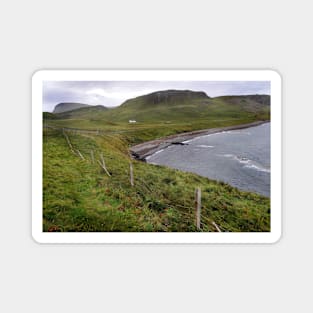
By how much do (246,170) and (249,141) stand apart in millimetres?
384

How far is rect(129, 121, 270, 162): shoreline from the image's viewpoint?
3388 millimetres

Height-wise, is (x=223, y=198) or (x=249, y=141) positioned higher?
(x=249, y=141)

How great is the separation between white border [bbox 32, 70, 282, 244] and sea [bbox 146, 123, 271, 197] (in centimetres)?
12

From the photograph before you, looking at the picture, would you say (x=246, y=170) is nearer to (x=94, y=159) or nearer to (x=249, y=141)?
(x=249, y=141)

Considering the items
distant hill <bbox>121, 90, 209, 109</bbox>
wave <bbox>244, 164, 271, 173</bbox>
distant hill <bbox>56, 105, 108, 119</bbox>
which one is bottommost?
wave <bbox>244, 164, 271, 173</bbox>

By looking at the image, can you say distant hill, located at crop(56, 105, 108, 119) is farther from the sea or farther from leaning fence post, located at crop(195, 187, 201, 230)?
leaning fence post, located at crop(195, 187, 201, 230)

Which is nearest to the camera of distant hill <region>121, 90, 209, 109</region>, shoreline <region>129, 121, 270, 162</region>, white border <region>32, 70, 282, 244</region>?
white border <region>32, 70, 282, 244</region>

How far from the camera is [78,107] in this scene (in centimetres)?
327

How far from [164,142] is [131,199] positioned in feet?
3.01

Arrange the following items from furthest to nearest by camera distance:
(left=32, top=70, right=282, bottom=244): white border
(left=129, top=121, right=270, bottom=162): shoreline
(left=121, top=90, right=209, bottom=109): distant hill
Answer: (left=129, top=121, right=270, bottom=162): shoreline < (left=121, top=90, right=209, bottom=109): distant hill < (left=32, top=70, right=282, bottom=244): white border

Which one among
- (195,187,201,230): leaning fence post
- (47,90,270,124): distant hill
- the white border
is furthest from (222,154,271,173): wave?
(195,187,201,230): leaning fence post
